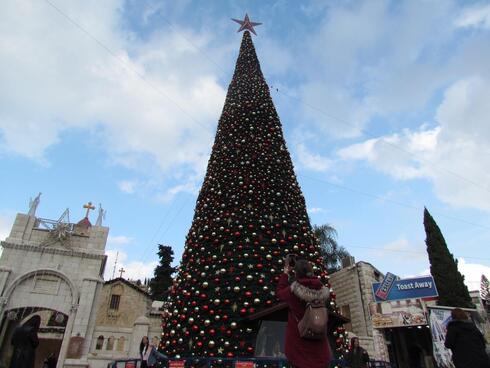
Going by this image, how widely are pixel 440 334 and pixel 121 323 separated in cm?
1924

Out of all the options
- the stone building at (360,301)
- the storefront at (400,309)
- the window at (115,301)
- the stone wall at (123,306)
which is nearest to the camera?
the storefront at (400,309)

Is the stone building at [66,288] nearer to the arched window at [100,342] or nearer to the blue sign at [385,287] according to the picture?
the arched window at [100,342]

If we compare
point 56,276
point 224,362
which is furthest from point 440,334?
point 56,276

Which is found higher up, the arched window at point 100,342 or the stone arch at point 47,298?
the stone arch at point 47,298

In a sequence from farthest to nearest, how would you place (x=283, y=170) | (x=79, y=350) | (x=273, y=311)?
(x=79, y=350) < (x=283, y=170) < (x=273, y=311)

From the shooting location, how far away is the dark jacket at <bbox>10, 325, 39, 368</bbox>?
4336 millimetres

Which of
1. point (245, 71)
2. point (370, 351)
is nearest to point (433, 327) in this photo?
point (370, 351)

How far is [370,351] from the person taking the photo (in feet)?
47.7

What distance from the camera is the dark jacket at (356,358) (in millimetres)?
7254

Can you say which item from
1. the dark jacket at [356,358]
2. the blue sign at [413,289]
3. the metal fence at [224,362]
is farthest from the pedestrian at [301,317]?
the blue sign at [413,289]

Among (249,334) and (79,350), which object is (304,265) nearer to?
(249,334)

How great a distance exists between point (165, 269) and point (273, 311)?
1104 inches

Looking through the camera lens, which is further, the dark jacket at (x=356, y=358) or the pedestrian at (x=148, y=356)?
the pedestrian at (x=148, y=356)

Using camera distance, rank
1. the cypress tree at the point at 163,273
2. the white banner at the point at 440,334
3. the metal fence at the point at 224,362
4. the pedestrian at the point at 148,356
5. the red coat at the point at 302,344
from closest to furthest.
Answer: the red coat at the point at 302,344, the metal fence at the point at 224,362, the pedestrian at the point at 148,356, the white banner at the point at 440,334, the cypress tree at the point at 163,273
